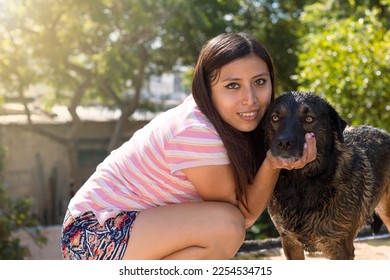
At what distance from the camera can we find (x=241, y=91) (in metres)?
3.12

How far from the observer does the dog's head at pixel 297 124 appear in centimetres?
291

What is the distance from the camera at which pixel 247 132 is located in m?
3.35

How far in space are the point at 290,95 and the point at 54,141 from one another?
40.5ft

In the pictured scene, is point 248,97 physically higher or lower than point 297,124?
higher

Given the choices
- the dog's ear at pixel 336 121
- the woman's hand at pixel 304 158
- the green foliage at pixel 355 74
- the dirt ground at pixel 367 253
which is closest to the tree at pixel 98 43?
the green foliage at pixel 355 74

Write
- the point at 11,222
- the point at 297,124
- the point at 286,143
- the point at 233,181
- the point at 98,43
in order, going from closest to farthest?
the point at 286,143 → the point at 297,124 → the point at 233,181 → the point at 11,222 → the point at 98,43

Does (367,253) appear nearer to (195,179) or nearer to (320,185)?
(320,185)

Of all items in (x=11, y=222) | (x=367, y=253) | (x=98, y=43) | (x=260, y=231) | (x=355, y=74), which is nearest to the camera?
(x=367, y=253)

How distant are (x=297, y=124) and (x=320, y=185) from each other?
0.43 m

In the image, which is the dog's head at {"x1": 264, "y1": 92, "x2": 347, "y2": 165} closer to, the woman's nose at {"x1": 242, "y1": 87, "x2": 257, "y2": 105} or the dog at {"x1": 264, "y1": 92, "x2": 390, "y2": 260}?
the dog at {"x1": 264, "y1": 92, "x2": 390, "y2": 260}

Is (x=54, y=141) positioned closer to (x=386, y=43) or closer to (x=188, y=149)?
(x=386, y=43)

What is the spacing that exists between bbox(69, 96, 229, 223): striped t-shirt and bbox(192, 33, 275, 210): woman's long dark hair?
0.15 feet

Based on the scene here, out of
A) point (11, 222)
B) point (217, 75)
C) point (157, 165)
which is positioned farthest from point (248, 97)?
point (11, 222)

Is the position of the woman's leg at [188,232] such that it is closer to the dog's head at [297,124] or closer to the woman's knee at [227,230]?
the woman's knee at [227,230]
